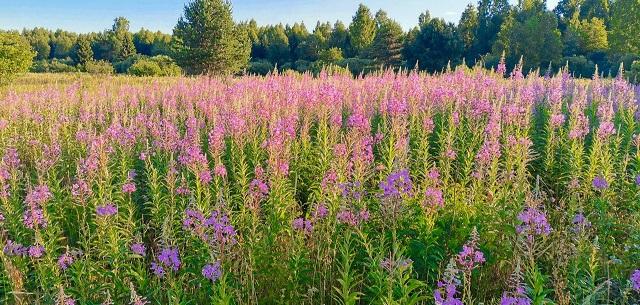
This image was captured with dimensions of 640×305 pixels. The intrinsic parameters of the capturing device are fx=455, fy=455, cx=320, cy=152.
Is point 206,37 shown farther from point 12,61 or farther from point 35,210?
point 35,210

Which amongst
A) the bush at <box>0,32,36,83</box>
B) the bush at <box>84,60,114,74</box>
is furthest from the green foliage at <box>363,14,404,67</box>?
the bush at <box>0,32,36,83</box>

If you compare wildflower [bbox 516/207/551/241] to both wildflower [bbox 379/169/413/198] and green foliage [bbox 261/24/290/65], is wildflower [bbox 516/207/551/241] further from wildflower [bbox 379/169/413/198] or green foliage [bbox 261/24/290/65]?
green foliage [bbox 261/24/290/65]

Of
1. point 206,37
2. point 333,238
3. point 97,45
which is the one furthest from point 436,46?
point 97,45

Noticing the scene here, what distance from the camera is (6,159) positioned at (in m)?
4.98

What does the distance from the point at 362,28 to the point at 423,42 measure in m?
17.3

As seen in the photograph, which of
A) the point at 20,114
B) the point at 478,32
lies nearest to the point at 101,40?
the point at 478,32

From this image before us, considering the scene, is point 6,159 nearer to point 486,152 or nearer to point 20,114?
point 486,152

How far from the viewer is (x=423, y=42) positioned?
4916 centimetres

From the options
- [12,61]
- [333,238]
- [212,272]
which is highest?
[12,61]

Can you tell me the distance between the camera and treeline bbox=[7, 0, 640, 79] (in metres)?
37.0

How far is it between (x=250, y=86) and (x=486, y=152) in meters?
8.01

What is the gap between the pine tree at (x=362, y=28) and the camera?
210ft

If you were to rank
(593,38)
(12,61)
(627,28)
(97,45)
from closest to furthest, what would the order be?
(12,61) → (627,28) → (593,38) → (97,45)

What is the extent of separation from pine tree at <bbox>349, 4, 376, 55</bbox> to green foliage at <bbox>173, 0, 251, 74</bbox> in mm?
28940
